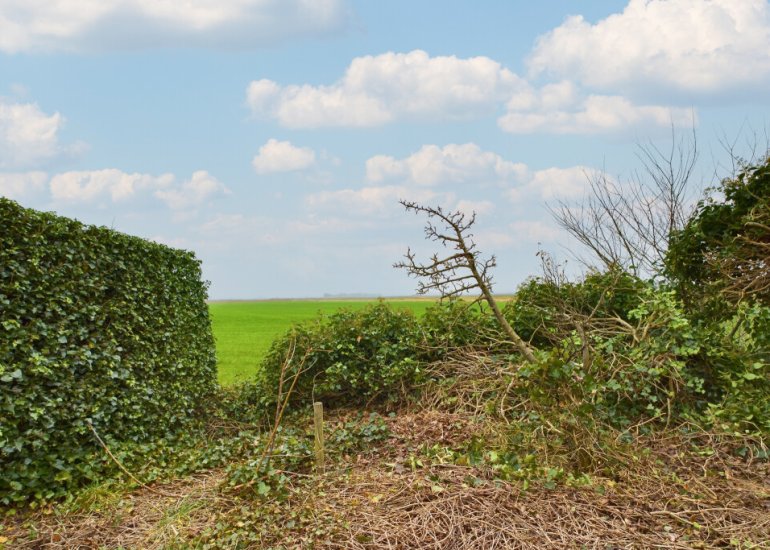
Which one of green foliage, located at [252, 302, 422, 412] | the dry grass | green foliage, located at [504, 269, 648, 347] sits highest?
green foliage, located at [504, 269, 648, 347]

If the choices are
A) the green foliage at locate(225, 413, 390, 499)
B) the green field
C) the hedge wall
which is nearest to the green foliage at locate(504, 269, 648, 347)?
the green field

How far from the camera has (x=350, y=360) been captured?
27.8ft

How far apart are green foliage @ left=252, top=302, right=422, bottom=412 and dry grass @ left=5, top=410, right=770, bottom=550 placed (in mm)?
2325

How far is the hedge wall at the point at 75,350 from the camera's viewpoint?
18.5 ft

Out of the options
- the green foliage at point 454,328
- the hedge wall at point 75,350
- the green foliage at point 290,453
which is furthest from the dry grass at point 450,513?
the green foliage at point 454,328

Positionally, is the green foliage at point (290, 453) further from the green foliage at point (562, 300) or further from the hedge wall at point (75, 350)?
the green foliage at point (562, 300)

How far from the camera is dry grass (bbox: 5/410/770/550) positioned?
15.4 ft

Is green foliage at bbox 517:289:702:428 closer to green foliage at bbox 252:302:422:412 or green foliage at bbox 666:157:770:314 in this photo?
green foliage at bbox 666:157:770:314

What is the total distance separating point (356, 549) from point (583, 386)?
2.41m

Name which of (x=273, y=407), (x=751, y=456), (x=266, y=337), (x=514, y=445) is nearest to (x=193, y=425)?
(x=273, y=407)

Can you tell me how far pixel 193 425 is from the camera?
8.21 metres

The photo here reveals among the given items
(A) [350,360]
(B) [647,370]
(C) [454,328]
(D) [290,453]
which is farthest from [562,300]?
(D) [290,453]

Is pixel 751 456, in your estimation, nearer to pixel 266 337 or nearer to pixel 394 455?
pixel 394 455

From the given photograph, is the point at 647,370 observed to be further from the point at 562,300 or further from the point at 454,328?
the point at 454,328
